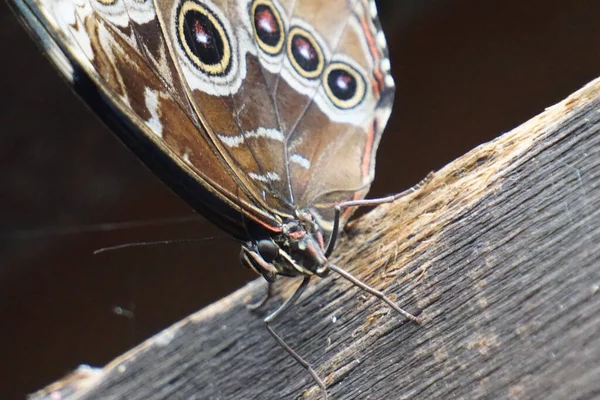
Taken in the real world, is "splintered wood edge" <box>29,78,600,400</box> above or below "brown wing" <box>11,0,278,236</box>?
below

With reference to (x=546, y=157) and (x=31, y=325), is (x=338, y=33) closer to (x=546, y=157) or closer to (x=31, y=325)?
(x=546, y=157)

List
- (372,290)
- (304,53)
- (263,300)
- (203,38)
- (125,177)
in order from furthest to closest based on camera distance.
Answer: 1. (125,177)
2. (304,53)
3. (203,38)
4. (263,300)
5. (372,290)

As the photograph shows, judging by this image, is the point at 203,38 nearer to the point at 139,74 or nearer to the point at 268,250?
the point at 139,74

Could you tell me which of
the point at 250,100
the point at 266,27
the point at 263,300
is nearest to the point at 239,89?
the point at 250,100

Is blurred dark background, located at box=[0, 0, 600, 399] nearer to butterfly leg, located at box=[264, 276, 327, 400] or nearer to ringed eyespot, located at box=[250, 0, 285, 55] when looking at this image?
ringed eyespot, located at box=[250, 0, 285, 55]

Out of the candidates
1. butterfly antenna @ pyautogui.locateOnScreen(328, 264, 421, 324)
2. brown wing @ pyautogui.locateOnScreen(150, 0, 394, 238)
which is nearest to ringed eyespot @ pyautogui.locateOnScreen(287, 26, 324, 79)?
brown wing @ pyautogui.locateOnScreen(150, 0, 394, 238)

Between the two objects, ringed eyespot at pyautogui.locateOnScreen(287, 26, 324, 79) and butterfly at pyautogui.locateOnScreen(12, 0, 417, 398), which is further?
ringed eyespot at pyautogui.locateOnScreen(287, 26, 324, 79)
